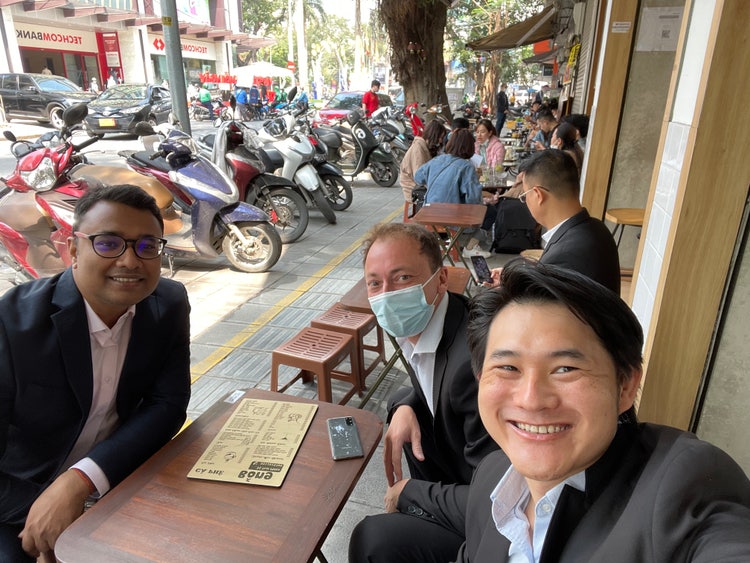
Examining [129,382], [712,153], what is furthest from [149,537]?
[712,153]

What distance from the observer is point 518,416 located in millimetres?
943

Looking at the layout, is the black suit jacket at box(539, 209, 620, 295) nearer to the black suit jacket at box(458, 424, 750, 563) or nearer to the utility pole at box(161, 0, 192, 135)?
the black suit jacket at box(458, 424, 750, 563)

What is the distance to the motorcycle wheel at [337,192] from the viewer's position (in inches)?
292

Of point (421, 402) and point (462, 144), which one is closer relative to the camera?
point (421, 402)

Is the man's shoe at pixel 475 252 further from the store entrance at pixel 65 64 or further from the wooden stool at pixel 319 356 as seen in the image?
the store entrance at pixel 65 64

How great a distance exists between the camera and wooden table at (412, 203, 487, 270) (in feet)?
14.1

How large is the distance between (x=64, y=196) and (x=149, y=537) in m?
3.58

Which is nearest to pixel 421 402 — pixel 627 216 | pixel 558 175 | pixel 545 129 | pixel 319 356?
pixel 319 356

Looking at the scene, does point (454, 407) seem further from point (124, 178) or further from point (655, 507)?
point (124, 178)

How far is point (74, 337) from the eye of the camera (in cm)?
150

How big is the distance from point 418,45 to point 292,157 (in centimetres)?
607

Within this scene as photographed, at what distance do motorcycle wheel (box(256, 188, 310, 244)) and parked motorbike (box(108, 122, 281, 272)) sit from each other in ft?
2.91

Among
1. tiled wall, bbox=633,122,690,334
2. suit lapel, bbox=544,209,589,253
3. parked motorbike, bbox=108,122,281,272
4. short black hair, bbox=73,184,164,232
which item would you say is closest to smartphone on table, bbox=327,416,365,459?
short black hair, bbox=73,184,164,232

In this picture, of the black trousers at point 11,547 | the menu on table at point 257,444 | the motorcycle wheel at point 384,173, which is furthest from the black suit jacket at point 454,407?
the motorcycle wheel at point 384,173
